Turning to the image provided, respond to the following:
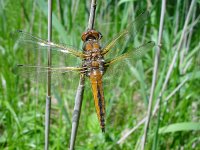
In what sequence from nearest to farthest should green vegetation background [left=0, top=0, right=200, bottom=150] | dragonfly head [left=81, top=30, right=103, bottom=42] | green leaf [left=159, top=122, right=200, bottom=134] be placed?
dragonfly head [left=81, top=30, right=103, bottom=42] → green leaf [left=159, top=122, right=200, bottom=134] → green vegetation background [left=0, top=0, right=200, bottom=150]

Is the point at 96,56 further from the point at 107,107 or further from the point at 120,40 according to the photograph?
the point at 107,107

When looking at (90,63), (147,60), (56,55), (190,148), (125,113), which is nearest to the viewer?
(90,63)

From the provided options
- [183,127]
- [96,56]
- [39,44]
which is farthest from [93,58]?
[183,127]

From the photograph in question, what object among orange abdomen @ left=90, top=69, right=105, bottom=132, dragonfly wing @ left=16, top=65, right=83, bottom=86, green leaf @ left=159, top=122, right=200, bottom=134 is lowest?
green leaf @ left=159, top=122, right=200, bottom=134

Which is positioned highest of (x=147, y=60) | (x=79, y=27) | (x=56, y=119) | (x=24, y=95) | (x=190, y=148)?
(x=79, y=27)

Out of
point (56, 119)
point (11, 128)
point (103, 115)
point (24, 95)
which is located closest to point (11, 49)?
point (24, 95)

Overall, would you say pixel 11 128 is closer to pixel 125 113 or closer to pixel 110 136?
pixel 110 136

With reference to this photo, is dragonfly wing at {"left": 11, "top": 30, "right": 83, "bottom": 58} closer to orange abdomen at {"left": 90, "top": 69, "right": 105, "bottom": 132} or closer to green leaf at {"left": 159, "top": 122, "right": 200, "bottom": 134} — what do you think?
orange abdomen at {"left": 90, "top": 69, "right": 105, "bottom": 132}

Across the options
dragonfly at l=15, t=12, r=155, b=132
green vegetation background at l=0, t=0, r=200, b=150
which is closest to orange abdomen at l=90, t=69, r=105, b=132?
dragonfly at l=15, t=12, r=155, b=132
